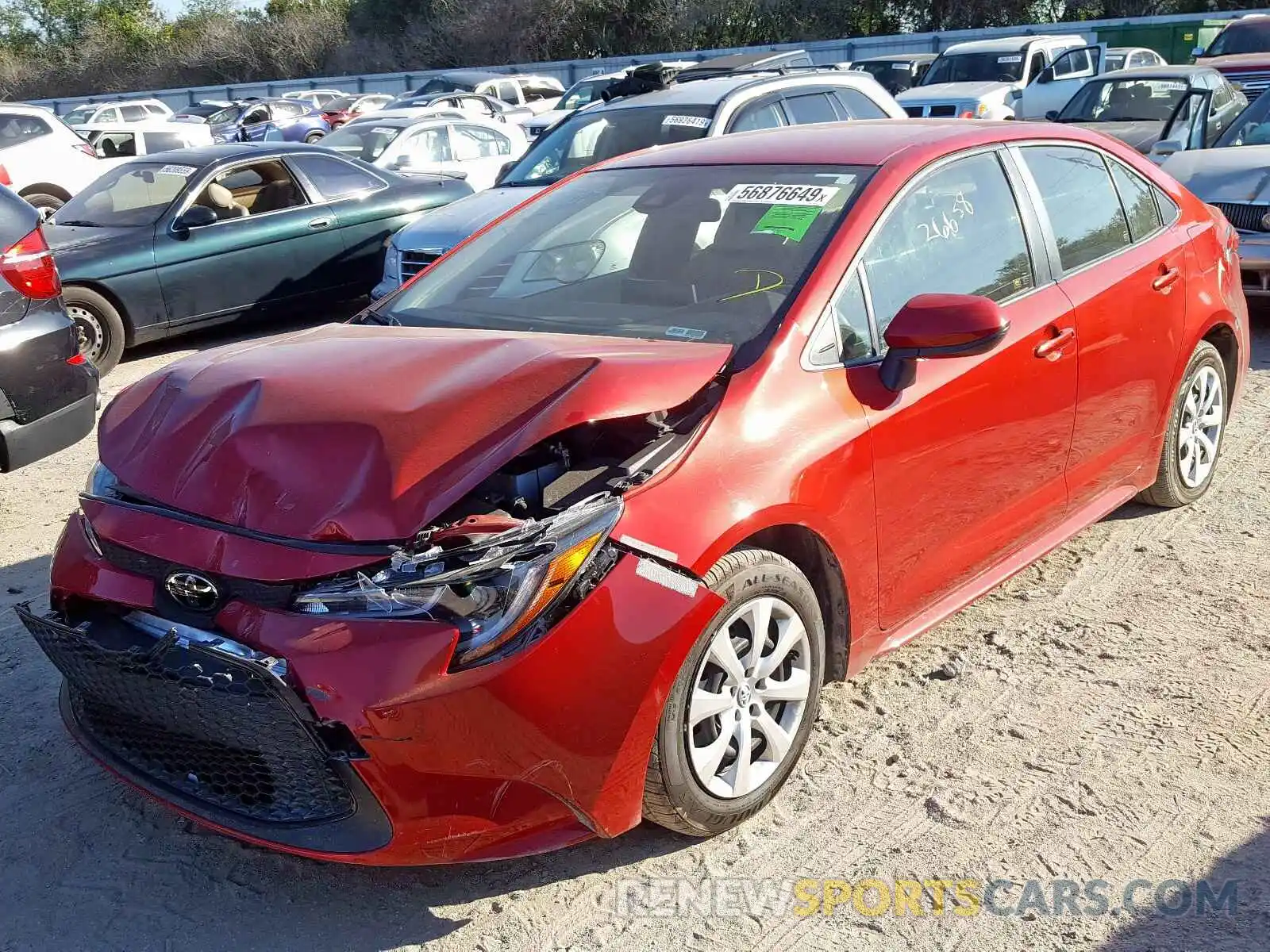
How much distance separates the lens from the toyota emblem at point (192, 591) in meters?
2.81

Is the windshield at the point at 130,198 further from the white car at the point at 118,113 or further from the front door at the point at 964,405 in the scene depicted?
the white car at the point at 118,113

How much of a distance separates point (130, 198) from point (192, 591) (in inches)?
300

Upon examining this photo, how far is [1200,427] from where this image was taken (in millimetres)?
5133

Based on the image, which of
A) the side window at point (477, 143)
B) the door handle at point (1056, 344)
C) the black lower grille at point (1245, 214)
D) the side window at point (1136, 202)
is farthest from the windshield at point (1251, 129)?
the side window at point (477, 143)

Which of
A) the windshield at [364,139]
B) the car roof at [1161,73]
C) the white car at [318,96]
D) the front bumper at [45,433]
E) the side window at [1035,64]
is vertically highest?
the car roof at [1161,73]

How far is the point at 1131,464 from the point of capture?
4.66 metres

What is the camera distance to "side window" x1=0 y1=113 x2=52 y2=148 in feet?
48.4

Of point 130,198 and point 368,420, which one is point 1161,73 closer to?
point 130,198

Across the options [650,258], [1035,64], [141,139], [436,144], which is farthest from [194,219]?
[1035,64]

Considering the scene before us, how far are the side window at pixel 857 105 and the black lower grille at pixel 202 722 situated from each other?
25.3 ft

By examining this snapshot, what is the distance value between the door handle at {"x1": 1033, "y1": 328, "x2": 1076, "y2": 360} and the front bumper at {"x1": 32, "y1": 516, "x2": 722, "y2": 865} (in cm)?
165

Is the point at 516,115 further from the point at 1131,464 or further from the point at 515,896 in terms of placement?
the point at 515,896

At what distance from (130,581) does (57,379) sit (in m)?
2.94

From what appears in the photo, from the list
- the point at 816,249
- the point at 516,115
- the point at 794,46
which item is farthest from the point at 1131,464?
the point at 794,46
